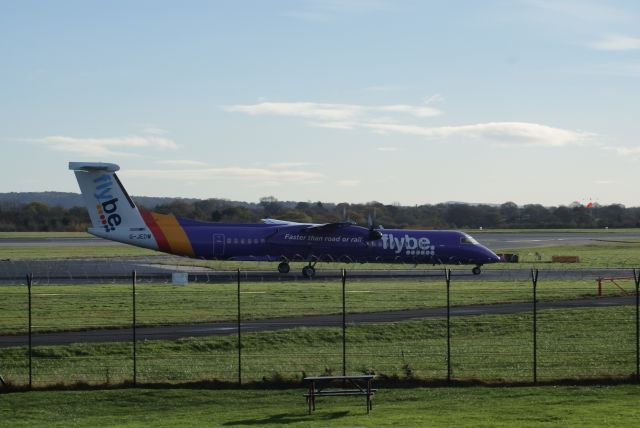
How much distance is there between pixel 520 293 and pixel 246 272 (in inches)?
694

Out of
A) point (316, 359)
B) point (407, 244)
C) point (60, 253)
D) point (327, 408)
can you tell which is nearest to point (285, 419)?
point (327, 408)

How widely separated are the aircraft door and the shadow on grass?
33.4m

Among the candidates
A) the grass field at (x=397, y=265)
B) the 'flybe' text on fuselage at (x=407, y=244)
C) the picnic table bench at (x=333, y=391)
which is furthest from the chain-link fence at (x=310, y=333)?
the grass field at (x=397, y=265)

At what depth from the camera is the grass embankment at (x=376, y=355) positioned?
2105 centimetres

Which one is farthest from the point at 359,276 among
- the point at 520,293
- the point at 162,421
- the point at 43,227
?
the point at 43,227

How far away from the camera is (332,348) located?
85.6 ft

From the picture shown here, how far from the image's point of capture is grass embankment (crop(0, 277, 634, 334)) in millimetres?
31297

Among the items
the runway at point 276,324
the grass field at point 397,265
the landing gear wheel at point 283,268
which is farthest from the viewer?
the grass field at point 397,265

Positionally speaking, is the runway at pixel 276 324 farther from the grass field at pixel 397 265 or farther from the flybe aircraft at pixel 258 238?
the grass field at pixel 397 265

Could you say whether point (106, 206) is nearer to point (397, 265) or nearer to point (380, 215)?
point (397, 265)

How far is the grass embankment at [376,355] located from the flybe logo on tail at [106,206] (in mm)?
22933

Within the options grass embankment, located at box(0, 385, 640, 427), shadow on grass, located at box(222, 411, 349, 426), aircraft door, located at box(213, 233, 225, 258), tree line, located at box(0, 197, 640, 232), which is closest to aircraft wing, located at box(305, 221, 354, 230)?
aircraft door, located at box(213, 233, 225, 258)

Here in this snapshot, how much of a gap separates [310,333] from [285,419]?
11692 millimetres

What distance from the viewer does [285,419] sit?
15984 millimetres
